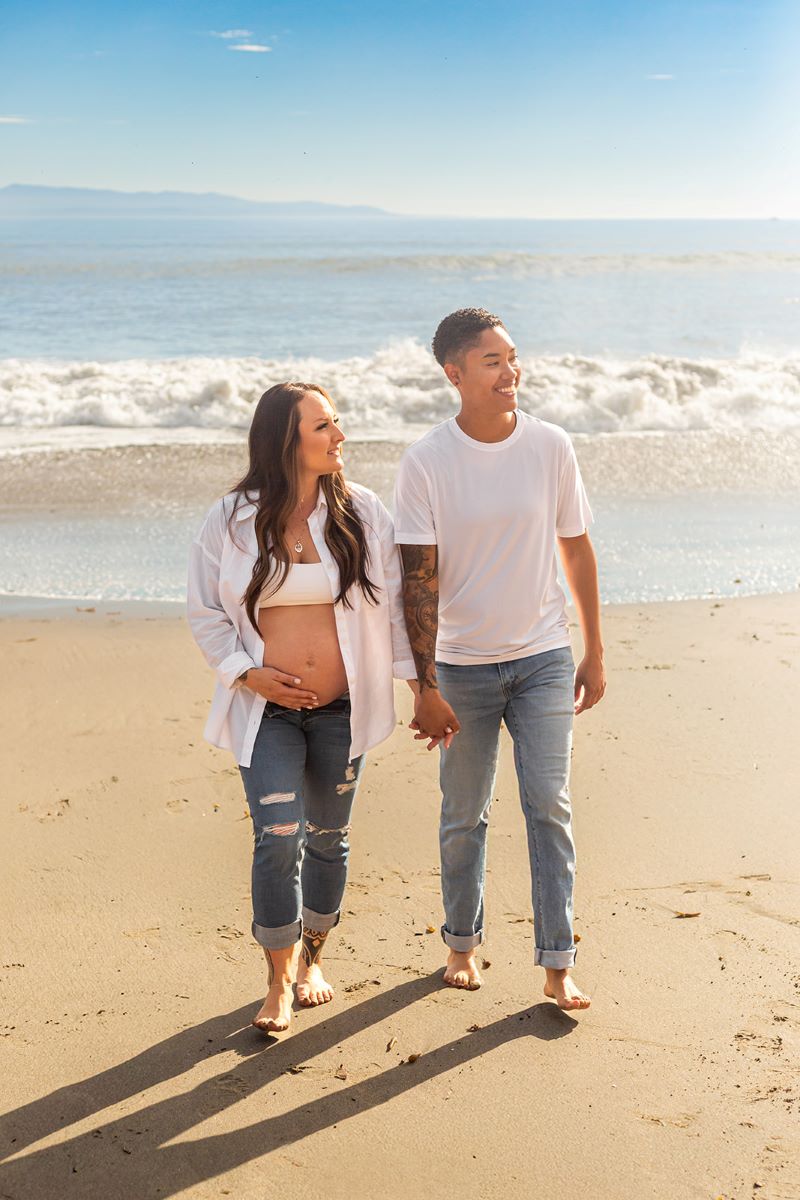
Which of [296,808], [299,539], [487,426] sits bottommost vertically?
[296,808]

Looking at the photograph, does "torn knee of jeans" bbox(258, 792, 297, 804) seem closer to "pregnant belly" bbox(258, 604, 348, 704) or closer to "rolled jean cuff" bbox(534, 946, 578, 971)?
"pregnant belly" bbox(258, 604, 348, 704)

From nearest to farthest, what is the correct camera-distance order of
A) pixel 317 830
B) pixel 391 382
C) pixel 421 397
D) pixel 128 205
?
pixel 317 830 → pixel 421 397 → pixel 391 382 → pixel 128 205

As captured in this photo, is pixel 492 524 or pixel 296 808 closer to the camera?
pixel 296 808

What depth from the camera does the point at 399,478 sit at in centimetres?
321

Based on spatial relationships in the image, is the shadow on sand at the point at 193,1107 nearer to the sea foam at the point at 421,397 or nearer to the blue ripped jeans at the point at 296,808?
the blue ripped jeans at the point at 296,808

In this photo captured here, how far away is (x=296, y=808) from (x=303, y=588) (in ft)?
1.84

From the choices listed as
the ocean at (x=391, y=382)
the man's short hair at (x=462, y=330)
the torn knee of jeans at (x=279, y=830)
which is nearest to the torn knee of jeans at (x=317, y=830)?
the torn knee of jeans at (x=279, y=830)

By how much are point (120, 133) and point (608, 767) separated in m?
77.5

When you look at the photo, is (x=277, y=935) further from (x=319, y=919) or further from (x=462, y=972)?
(x=462, y=972)

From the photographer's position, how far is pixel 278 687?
10.00 feet

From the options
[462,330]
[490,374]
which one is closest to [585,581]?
[490,374]

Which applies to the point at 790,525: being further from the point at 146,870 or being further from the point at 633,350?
the point at 633,350

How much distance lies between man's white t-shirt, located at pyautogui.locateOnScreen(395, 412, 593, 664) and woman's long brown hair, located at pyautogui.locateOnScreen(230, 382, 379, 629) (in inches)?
6.2

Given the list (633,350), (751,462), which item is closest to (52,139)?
(633,350)
